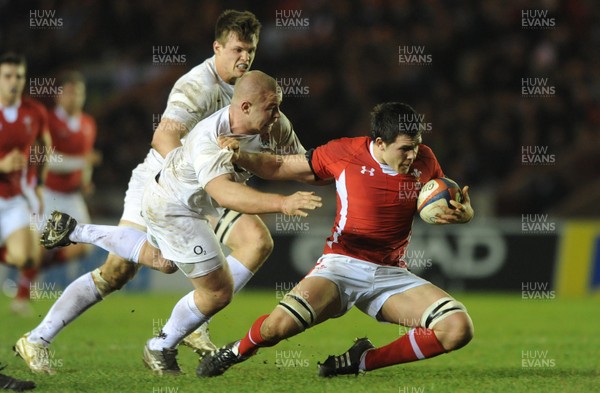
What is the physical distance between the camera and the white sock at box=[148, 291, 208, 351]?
6301 mm

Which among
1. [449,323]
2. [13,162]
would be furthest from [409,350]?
[13,162]

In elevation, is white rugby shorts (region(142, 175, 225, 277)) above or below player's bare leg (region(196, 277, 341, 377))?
above

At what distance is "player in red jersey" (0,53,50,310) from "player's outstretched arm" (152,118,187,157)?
330cm

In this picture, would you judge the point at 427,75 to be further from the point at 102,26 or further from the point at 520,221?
the point at 102,26

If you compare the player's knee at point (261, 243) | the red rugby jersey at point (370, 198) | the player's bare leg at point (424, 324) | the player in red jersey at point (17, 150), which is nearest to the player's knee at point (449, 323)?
the player's bare leg at point (424, 324)

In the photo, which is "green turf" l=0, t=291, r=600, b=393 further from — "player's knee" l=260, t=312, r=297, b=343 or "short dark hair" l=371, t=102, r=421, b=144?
"short dark hair" l=371, t=102, r=421, b=144

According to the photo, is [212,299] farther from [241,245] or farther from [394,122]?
[394,122]

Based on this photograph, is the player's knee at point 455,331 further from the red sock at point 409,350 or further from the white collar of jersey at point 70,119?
the white collar of jersey at point 70,119

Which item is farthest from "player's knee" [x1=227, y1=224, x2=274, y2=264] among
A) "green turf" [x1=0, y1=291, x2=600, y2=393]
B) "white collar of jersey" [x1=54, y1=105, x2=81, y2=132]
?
"white collar of jersey" [x1=54, y1=105, x2=81, y2=132]

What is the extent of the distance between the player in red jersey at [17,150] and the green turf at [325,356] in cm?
73

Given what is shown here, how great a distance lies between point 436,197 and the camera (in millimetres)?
5930

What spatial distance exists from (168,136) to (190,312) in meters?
1.13

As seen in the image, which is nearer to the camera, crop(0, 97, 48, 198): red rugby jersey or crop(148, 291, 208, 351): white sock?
crop(148, 291, 208, 351): white sock

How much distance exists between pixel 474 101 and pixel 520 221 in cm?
251
